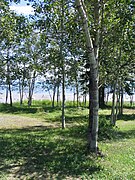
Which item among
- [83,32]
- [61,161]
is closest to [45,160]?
[61,161]

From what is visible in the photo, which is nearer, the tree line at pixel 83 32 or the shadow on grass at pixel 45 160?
the shadow on grass at pixel 45 160

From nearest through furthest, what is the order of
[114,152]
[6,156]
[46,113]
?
[6,156], [114,152], [46,113]

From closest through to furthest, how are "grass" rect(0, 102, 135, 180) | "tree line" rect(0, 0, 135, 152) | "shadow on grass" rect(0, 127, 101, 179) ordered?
"grass" rect(0, 102, 135, 180) → "shadow on grass" rect(0, 127, 101, 179) → "tree line" rect(0, 0, 135, 152)

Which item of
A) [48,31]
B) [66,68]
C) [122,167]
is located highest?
[48,31]

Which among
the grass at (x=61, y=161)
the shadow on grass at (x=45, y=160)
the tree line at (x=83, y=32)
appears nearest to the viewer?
the grass at (x=61, y=161)

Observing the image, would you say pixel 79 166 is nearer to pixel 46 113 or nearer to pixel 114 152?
pixel 114 152

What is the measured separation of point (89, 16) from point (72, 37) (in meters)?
1.40

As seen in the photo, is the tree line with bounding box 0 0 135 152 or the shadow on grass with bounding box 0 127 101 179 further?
the tree line with bounding box 0 0 135 152

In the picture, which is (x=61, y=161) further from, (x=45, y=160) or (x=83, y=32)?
(x=83, y=32)

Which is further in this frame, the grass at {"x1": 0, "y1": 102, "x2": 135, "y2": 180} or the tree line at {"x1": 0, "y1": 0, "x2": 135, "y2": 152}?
the tree line at {"x1": 0, "y1": 0, "x2": 135, "y2": 152}

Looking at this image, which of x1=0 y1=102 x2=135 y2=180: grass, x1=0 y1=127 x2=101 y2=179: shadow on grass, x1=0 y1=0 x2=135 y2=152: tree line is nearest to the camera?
x1=0 y1=102 x2=135 y2=180: grass

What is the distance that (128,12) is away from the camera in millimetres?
11766

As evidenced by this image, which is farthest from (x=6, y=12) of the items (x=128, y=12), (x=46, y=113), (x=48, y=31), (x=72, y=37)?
(x=46, y=113)

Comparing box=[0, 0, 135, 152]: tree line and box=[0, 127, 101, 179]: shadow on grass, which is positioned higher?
box=[0, 0, 135, 152]: tree line
